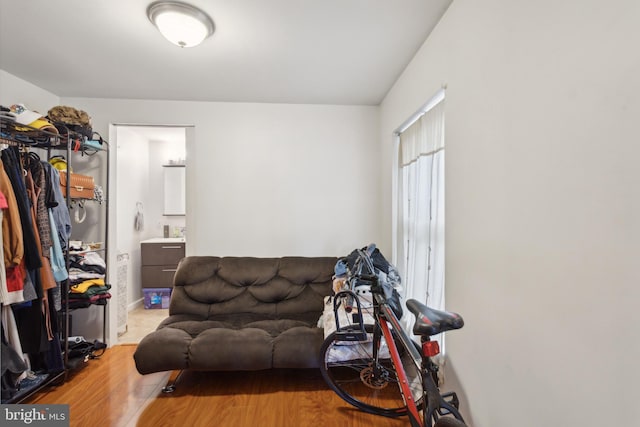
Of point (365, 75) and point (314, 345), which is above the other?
point (365, 75)

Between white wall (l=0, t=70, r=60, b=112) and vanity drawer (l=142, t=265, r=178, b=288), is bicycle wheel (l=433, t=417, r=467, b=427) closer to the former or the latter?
white wall (l=0, t=70, r=60, b=112)

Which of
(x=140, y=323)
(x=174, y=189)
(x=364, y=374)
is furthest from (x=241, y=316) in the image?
(x=174, y=189)

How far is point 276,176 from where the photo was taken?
10.3ft

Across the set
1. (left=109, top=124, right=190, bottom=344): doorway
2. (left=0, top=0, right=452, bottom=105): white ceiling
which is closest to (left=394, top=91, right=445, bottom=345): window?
(left=0, top=0, right=452, bottom=105): white ceiling

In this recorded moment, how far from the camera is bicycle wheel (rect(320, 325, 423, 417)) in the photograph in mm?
1927

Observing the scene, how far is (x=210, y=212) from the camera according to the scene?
3094 millimetres

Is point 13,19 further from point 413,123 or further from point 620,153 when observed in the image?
point 620,153

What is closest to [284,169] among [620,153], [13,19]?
[13,19]

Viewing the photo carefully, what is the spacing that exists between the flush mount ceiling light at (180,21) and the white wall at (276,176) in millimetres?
1347

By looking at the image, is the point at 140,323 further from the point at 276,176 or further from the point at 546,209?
the point at 546,209

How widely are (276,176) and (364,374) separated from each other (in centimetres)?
208

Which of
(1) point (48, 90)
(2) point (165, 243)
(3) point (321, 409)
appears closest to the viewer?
(3) point (321, 409)

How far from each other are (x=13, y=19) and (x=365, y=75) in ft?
7.84

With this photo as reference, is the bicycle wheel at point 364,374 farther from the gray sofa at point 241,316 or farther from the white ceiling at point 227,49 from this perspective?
the white ceiling at point 227,49
